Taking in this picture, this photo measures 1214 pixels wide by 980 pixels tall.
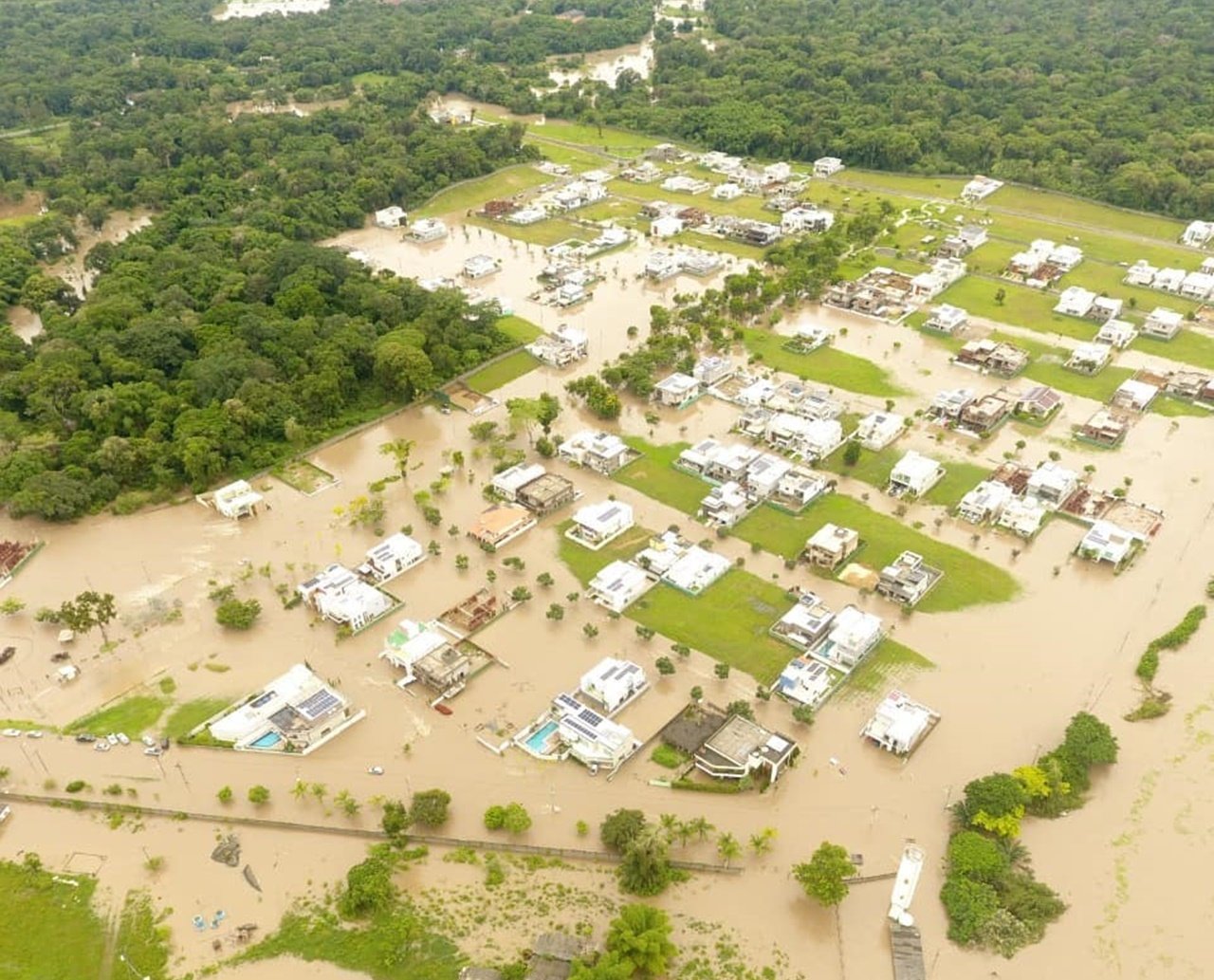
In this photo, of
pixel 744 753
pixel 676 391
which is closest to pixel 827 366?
pixel 676 391

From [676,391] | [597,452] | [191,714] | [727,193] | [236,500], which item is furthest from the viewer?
[727,193]

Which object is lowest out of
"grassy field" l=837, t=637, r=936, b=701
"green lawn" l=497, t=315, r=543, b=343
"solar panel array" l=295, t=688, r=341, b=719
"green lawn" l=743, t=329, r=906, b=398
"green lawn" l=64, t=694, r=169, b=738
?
"green lawn" l=64, t=694, r=169, b=738

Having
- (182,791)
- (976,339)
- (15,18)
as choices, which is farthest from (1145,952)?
(15,18)

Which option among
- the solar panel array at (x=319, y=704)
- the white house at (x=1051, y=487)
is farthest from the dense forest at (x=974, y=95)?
the solar panel array at (x=319, y=704)

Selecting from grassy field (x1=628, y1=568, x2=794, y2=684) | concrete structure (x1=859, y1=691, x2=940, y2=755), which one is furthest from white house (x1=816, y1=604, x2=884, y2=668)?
concrete structure (x1=859, y1=691, x2=940, y2=755)

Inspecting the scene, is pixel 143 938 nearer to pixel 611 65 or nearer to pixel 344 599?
pixel 344 599

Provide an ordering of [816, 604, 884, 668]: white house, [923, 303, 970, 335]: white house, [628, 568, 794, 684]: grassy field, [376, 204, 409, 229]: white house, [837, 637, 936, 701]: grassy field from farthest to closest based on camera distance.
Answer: [376, 204, 409, 229]: white house, [923, 303, 970, 335]: white house, [628, 568, 794, 684]: grassy field, [816, 604, 884, 668]: white house, [837, 637, 936, 701]: grassy field

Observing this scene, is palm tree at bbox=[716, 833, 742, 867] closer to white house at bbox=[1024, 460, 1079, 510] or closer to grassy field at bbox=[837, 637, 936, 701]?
grassy field at bbox=[837, 637, 936, 701]
